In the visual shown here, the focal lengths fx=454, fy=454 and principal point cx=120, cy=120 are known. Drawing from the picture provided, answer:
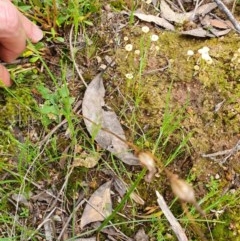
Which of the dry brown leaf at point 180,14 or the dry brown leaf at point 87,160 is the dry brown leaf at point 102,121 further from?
the dry brown leaf at point 180,14

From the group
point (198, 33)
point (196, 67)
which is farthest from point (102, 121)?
point (198, 33)

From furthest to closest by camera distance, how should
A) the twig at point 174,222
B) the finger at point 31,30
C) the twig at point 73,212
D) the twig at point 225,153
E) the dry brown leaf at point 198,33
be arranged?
the dry brown leaf at point 198,33 < the finger at point 31,30 < the twig at point 225,153 < the twig at point 73,212 < the twig at point 174,222

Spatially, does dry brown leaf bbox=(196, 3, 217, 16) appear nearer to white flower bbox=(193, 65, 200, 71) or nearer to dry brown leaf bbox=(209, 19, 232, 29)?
dry brown leaf bbox=(209, 19, 232, 29)

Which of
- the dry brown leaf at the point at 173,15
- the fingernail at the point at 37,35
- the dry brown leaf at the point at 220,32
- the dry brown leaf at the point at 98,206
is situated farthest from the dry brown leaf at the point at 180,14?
the dry brown leaf at the point at 98,206

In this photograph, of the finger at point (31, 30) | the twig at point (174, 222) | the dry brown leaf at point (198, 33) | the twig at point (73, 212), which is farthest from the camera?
the dry brown leaf at point (198, 33)

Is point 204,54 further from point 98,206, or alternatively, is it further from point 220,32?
point 98,206

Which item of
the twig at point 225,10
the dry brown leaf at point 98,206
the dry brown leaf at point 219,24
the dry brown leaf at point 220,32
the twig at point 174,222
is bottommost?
the dry brown leaf at point 98,206

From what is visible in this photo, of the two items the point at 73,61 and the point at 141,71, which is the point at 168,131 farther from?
the point at 73,61

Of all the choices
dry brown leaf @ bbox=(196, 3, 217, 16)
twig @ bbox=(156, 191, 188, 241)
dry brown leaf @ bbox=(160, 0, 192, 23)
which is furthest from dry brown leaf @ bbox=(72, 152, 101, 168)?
dry brown leaf @ bbox=(196, 3, 217, 16)
